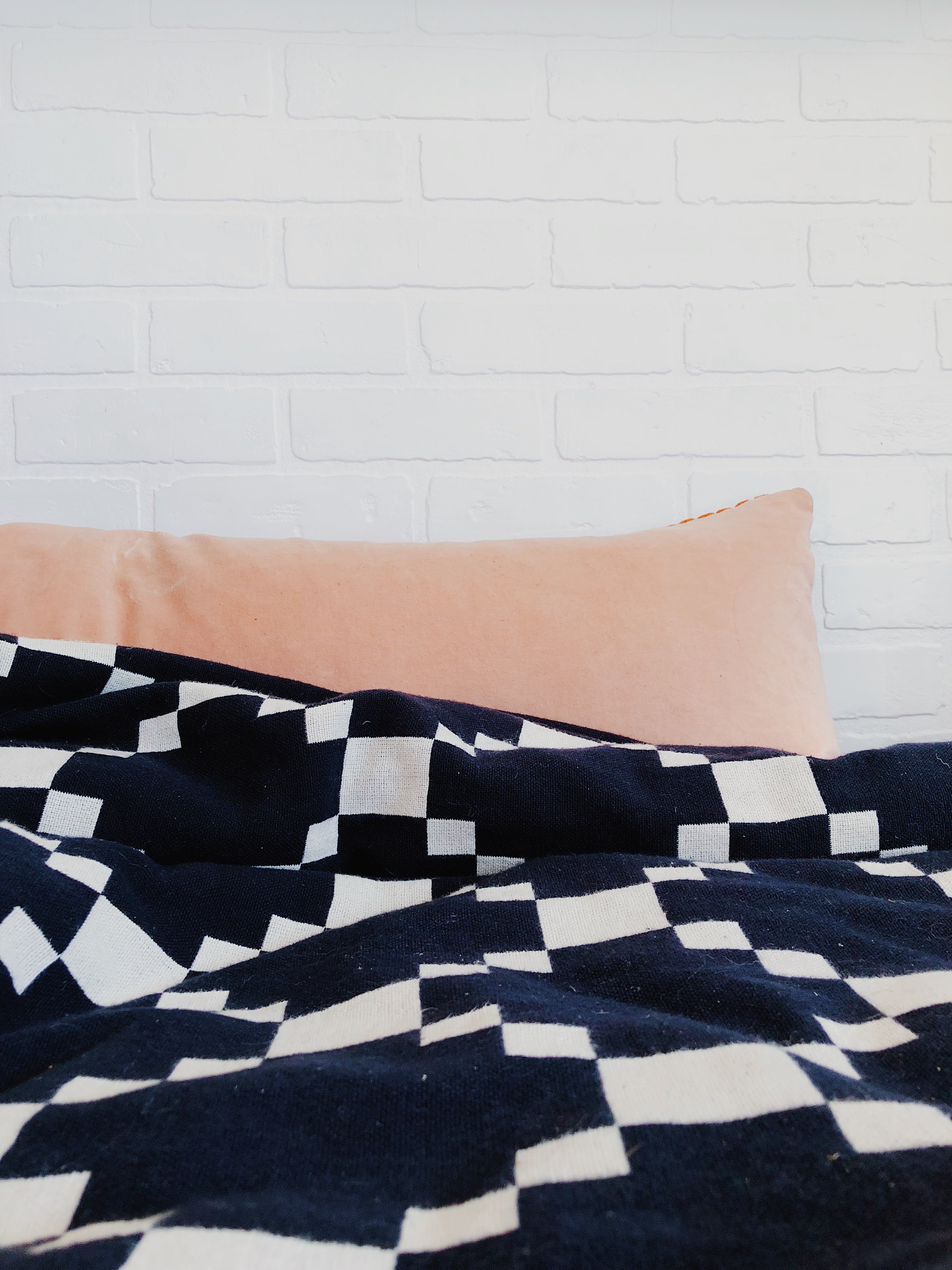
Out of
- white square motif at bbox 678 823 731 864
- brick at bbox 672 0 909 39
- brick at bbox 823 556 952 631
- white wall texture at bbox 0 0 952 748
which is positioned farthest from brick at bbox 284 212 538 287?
white square motif at bbox 678 823 731 864

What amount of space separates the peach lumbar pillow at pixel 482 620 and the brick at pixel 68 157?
0.51 m

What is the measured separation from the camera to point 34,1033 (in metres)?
0.43

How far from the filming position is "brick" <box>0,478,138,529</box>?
3.74ft

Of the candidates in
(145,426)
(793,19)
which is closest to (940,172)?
(793,19)

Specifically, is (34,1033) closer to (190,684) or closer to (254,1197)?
(254,1197)

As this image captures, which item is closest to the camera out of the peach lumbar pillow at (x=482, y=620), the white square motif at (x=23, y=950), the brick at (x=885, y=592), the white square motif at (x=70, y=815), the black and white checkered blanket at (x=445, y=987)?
the black and white checkered blanket at (x=445, y=987)

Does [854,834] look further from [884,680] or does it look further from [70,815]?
[884,680]

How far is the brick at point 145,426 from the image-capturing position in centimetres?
114

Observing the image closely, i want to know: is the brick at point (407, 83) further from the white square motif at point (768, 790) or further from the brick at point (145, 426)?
the white square motif at point (768, 790)

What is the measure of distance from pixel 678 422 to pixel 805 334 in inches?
8.0

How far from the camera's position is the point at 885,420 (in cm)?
121

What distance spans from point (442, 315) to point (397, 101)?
27 centimetres

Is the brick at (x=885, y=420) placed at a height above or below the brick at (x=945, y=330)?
below

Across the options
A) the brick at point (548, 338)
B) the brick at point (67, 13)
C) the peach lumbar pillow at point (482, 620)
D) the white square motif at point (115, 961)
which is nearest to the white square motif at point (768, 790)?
the peach lumbar pillow at point (482, 620)
